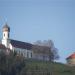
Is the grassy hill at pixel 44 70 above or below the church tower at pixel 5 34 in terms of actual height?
below

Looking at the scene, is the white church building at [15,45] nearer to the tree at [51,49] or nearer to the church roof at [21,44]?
the church roof at [21,44]

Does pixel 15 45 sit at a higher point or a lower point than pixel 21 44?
lower

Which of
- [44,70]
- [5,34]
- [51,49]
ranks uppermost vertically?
[5,34]

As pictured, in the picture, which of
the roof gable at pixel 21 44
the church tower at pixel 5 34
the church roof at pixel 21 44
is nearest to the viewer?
the church tower at pixel 5 34

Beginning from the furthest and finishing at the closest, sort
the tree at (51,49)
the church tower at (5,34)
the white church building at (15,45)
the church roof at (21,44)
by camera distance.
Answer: the church roof at (21,44), the white church building at (15,45), the church tower at (5,34), the tree at (51,49)

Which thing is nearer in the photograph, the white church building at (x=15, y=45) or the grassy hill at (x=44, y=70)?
the grassy hill at (x=44, y=70)

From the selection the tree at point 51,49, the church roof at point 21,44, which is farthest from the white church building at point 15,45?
the tree at point 51,49

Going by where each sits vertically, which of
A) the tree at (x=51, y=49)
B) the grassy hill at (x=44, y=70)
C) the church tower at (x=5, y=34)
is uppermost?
the church tower at (x=5, y=34)

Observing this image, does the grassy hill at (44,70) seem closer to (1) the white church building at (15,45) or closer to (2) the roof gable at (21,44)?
(1) the white church building at (15,45)

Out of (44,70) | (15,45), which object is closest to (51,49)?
(15,45)

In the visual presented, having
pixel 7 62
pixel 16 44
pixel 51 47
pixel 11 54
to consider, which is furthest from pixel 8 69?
pixel 16 44

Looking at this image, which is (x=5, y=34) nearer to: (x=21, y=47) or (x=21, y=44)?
(x=21, y=47)

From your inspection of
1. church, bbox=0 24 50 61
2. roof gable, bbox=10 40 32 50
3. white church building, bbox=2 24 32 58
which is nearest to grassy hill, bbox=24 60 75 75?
church, bbox=0 24 50 61

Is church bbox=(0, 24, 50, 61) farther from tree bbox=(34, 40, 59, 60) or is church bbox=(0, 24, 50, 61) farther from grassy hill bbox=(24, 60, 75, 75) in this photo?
grassy hill bbox=(24, 60, 75, 75)
